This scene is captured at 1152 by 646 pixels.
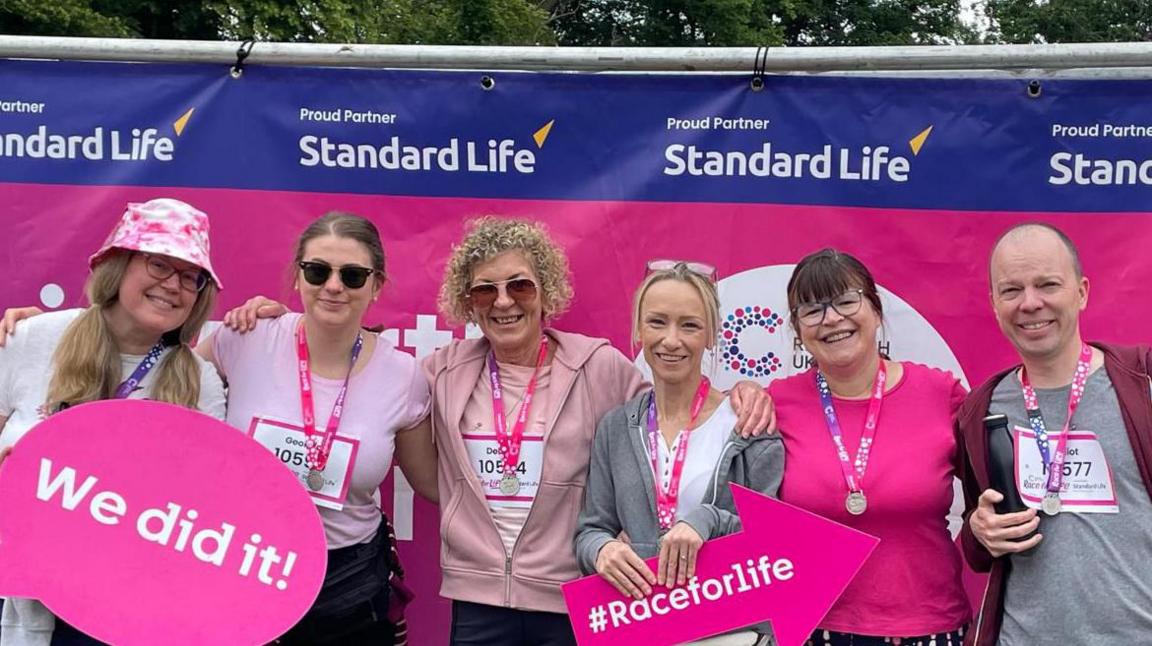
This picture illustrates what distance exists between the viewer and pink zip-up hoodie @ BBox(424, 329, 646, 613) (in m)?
3.20

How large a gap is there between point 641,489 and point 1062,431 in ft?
3.58

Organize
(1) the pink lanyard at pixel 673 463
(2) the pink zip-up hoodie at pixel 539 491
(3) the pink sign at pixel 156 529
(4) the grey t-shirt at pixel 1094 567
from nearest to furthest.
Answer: (4) the grey t-shirt at pixel 1094 567 → (3) the pink sign at pixel 156 529 → (1) the pink lanyard at pixel 673 463 → (2) the pink zip-up hoodie at pixel 539 491

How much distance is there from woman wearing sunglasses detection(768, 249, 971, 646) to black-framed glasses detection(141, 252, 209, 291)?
66.5 inches

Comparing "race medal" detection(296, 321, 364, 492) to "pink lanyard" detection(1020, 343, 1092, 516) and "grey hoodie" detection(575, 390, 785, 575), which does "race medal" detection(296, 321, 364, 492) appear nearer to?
"grey hoodie" detection(575, 390, 785, 575)

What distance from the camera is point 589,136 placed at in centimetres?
398

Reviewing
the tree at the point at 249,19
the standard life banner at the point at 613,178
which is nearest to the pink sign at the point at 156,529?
the standard life banner at the point at 613,178

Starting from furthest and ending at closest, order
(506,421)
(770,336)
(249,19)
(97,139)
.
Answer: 1. (249,19)
2. (97,139)
3. (770,336)
4. (506,421)

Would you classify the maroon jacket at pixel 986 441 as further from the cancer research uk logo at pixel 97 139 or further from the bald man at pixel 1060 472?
the cancer research uk logo at pixel 97 139

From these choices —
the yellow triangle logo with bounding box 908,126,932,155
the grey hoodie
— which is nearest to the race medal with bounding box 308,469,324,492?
the grey hoodie

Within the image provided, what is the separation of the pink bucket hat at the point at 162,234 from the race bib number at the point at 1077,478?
2.27 meters

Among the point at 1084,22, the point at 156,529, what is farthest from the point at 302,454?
the point at 1084,22

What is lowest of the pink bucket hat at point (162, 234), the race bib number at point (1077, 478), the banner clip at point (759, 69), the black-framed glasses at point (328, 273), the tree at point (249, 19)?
the race bib number at point (1077, 478)

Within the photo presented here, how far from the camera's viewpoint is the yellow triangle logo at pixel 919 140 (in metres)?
3.84

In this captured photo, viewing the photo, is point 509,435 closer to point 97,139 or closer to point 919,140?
point 919,140
